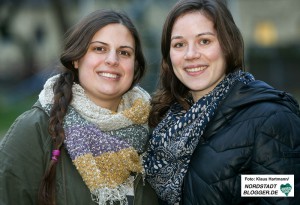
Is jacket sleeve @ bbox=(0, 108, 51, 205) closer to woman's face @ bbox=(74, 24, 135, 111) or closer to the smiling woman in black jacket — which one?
woman's face @ bbox=(74, 24, 135, 111)

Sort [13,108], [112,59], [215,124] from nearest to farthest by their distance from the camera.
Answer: [215,124]
[112,59]
[13,108]

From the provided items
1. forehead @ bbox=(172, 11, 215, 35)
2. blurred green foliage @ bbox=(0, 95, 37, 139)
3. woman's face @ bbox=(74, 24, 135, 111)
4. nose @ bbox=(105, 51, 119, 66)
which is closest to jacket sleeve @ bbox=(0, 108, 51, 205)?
woman's face @ bbox=(74, 24, 135, 111)

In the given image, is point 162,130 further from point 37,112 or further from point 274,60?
point 274,60

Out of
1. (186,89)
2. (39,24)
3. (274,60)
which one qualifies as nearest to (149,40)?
(274,60)

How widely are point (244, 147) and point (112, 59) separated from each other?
112 cm

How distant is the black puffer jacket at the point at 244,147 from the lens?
2750 millimetres

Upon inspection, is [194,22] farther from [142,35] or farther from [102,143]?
[142,35]

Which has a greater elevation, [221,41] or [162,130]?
[221,41]

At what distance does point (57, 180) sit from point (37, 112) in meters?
0.47

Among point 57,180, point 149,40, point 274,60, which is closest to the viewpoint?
point 57,180

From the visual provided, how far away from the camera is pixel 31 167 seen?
3100 mm

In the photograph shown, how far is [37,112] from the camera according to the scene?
328 centimetres

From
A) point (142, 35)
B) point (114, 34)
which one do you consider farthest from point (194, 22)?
point (142, 35)

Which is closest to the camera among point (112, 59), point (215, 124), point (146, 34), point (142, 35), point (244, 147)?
point (244, 147)
